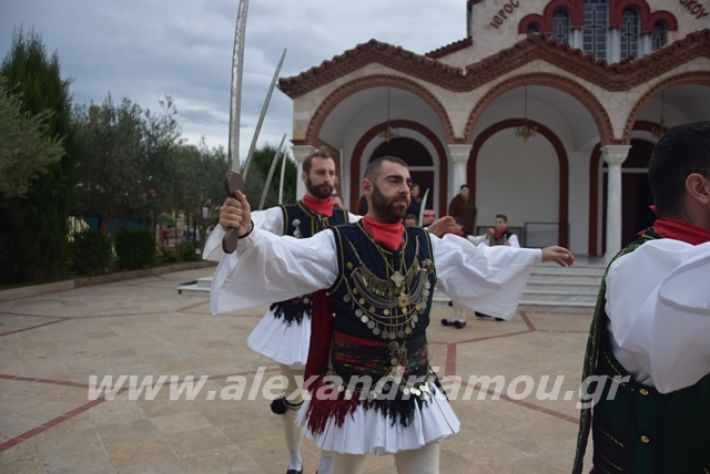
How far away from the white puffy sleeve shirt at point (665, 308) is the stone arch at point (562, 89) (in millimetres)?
12368

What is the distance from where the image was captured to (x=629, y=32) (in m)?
18.4

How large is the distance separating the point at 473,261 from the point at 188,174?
53.5 feet

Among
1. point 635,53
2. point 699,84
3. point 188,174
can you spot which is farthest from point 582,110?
point 188,174

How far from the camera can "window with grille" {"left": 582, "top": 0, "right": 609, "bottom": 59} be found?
18375 millimetres

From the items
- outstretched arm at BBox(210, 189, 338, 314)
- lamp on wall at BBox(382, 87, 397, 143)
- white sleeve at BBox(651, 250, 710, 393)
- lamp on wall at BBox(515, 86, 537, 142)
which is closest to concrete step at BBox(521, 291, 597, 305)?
lamp on wall at BBox(515, 86, 537, 142)

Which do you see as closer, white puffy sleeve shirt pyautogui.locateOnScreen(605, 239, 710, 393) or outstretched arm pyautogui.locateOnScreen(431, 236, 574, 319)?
white puffy sleeve shirt pyautogui.locateOnScreen(605, 239, 710, 393)

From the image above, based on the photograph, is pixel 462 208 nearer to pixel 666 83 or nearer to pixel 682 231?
pixel 666 83

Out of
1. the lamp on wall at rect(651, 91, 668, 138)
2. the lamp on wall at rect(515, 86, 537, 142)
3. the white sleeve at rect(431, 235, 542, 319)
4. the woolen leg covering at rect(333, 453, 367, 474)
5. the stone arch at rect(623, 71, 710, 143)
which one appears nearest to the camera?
the woolen leg covering at rect(333, 453, 367, 474)

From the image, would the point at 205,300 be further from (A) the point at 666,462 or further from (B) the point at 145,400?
(A) the point at 666,462

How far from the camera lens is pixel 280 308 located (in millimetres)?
3684

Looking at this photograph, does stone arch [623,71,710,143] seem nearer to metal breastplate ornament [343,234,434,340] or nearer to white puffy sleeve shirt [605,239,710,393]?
metal breastplate ornament [343,234,434,340]

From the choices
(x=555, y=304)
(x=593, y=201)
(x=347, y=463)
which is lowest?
(x=555, y=304)

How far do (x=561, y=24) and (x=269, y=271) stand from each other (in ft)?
63.6

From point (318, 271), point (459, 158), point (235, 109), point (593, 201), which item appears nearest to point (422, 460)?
point (318, 271)
